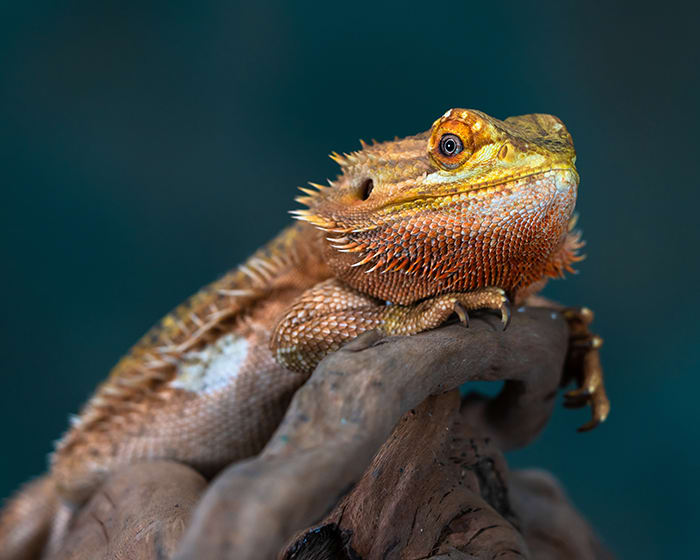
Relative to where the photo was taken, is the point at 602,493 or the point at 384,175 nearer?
the point at 384,175

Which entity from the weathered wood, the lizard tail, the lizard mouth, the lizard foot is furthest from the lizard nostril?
the lizard tail

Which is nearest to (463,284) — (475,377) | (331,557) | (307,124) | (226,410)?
A: (475,377)

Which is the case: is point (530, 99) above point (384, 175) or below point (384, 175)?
above

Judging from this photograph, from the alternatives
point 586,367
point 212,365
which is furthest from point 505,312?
point 212,365

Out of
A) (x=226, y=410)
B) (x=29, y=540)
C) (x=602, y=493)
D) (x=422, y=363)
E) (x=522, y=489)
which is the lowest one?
(x=602, y=493)

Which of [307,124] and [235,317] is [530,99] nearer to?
[307,124]

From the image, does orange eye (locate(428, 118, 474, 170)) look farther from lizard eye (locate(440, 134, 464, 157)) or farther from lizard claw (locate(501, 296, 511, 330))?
lizard claw (locate(501, 296, 511, 330))

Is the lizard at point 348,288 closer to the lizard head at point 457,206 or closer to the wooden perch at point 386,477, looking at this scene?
the lizard head at point 457,206

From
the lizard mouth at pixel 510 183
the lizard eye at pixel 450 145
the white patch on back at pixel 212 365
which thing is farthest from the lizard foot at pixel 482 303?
the white patch on back at pixel 212 365
